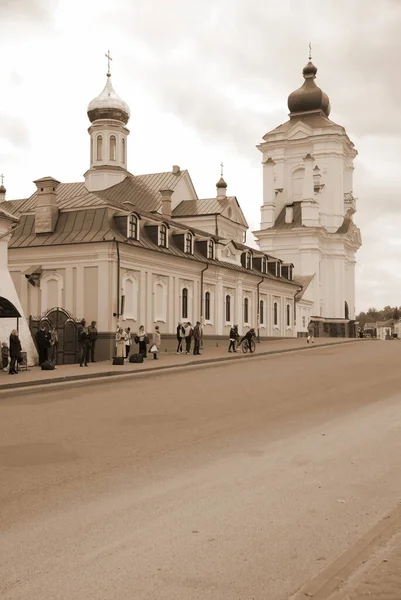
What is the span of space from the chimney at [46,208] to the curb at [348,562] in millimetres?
28415

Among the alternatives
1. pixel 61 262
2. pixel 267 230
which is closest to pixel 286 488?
pixel 61 262

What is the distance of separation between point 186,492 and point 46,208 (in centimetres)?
2717

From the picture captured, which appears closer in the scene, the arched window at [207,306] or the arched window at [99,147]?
the arched window at [207,306]

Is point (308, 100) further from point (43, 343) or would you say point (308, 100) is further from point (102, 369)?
point (102, 369)

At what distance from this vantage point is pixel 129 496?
7.57m

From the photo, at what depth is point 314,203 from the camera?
7481 cm

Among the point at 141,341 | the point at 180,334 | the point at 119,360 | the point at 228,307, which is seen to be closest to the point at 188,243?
the point at 228,307

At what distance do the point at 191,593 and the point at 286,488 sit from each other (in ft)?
10.6

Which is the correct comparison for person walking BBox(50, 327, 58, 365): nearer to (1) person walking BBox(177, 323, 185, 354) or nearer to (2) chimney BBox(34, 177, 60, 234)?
(2) chimney BBox(34, 177, 60, 234)

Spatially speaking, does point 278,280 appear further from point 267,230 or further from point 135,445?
point 135,445

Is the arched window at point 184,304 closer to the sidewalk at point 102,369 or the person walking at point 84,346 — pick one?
the sidewalk at point 102,369

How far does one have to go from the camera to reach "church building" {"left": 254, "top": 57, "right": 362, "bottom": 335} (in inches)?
2931

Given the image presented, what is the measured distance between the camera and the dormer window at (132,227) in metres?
32.5

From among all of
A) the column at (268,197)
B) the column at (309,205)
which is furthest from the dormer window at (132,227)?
the column at (268,197)
